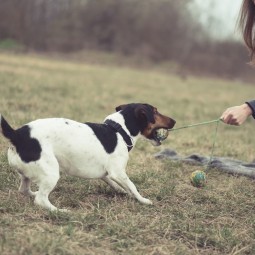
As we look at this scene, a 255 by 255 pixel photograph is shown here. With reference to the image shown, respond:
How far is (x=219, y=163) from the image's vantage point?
5941 millimetres

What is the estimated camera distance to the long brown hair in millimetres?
4359

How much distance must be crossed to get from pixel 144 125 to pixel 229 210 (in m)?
1.16

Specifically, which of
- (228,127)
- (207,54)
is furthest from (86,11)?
(228,127)

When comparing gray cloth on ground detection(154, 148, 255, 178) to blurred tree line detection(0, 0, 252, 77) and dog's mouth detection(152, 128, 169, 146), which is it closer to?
dog's mouth detection(152, 128, 169, 146)

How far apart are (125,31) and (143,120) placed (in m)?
39.1

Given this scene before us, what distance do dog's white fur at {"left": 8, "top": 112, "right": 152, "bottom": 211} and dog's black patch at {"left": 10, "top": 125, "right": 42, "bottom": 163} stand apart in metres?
0.03

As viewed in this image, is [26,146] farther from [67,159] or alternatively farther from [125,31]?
[125,31]

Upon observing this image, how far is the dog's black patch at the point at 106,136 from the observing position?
4.23 metres

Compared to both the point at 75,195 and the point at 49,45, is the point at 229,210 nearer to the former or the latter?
the point at 75,195

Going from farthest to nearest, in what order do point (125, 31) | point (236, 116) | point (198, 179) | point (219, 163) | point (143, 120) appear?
point (125, 31) → point (219, 163) → point (198, 179) → point (143, 120) → point (236, 116)

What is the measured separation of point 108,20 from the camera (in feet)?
145

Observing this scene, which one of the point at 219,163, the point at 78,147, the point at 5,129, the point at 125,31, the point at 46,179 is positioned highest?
the point at 125,31

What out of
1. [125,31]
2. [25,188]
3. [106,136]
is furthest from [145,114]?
[125,31]

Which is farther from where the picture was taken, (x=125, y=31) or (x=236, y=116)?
(x=125, y=31)
